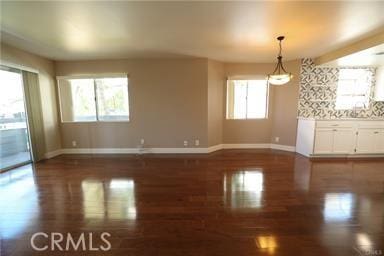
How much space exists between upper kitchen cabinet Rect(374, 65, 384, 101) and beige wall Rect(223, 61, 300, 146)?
2.02 metres

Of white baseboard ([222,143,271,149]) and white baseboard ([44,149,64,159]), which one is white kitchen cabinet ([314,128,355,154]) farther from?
white baseboard ([44,149,64,159])

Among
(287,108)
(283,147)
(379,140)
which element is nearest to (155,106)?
(287,108)

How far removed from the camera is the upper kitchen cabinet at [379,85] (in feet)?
16.1

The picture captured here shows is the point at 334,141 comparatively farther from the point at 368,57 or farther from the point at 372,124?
the point at 368,57

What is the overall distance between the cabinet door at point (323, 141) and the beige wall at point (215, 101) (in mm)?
2440

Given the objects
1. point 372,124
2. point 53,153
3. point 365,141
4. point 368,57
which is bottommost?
point 53,153

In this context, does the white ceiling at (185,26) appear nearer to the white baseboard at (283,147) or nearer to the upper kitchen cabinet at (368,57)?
the upper kitchen cabinet at (368,57)

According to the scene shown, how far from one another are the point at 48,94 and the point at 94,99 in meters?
1.11

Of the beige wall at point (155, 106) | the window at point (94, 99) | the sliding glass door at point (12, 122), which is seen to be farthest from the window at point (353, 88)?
the sliding glass door at point (12, 122)

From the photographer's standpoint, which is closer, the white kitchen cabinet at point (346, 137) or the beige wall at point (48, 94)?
the beige wall at point (48, 94)

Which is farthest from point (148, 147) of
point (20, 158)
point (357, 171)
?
point (357, 171)

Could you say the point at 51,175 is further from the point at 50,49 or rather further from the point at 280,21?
Result: the point at 280,21

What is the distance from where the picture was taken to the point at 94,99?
5.26 metres

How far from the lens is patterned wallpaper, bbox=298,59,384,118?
16.8 ft
